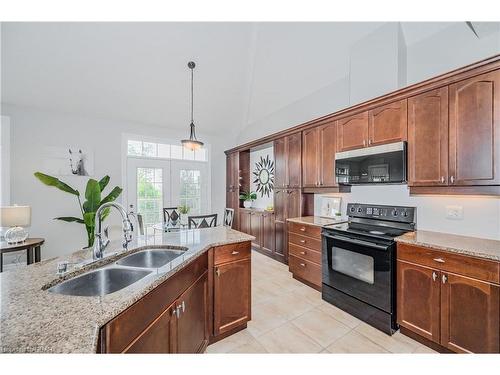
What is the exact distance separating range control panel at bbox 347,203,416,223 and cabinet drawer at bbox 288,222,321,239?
583mm

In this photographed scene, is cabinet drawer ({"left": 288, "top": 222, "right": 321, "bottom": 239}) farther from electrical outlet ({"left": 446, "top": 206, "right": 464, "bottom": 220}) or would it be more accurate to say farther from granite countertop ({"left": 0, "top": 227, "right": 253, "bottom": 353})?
granite countertop ({"left": 0, "top": 227, "right": 253, "bottom": 353})

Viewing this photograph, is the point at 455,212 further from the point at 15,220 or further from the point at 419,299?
the point at 15,220

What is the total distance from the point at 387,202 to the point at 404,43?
5.98 feet

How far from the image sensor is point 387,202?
2.63 m

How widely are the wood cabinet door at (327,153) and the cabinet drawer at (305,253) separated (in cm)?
92

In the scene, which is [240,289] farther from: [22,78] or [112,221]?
[22,78]

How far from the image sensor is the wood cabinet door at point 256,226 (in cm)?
426

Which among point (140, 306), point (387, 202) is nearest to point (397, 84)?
point (387, 202)

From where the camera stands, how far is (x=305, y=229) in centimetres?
292

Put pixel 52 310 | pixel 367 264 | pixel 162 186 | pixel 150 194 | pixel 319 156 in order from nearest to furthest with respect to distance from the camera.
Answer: pixel 52 310, pixel 367 264, pixel 319 156, pixel 150 194, pixel 162 186

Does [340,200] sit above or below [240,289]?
above

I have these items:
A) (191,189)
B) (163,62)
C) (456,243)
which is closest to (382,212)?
(456,243)

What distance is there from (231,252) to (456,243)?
1818mm
